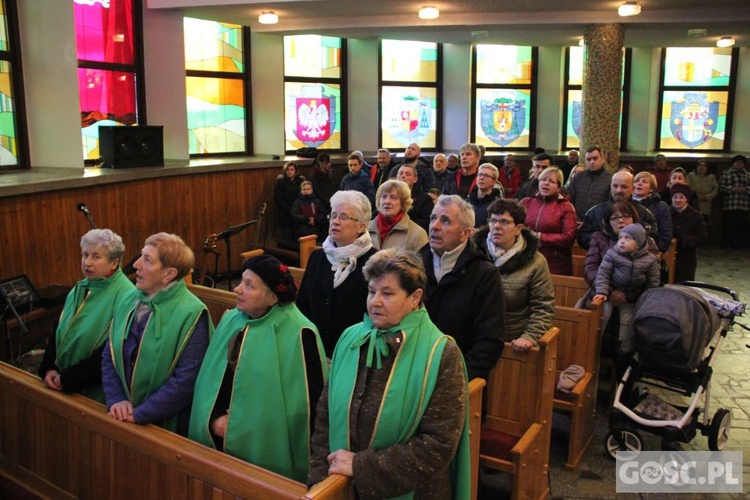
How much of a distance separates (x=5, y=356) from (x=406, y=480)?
4179mm

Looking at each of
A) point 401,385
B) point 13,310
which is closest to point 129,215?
point 13,310

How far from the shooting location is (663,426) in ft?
13.3

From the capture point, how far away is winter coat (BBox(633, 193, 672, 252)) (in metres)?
5.81

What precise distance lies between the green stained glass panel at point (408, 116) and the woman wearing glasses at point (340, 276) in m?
8.87

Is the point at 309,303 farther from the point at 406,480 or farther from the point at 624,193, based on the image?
the point at 624,193

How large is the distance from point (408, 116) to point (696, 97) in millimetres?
5358

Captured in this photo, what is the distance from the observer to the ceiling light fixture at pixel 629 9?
794 centimetres

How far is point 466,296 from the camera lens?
315 centimetres

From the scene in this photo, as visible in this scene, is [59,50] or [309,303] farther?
[59,50]

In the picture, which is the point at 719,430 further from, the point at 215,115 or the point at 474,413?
the point at 215,115

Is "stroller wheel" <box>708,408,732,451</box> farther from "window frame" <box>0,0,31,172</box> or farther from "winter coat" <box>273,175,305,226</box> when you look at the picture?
"window frame" <box>0,0,31,172</box>

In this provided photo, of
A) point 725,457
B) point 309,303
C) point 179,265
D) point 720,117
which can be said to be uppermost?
point 720,117

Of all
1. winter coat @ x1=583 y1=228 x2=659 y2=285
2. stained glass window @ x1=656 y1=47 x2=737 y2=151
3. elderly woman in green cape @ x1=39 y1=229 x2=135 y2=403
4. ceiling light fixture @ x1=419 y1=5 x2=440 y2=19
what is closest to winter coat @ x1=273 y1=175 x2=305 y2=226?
ceiling light fixture @ x1=419 y1=5 x2=440 y2=19

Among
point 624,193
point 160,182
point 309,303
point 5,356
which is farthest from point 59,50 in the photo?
point 624,193
